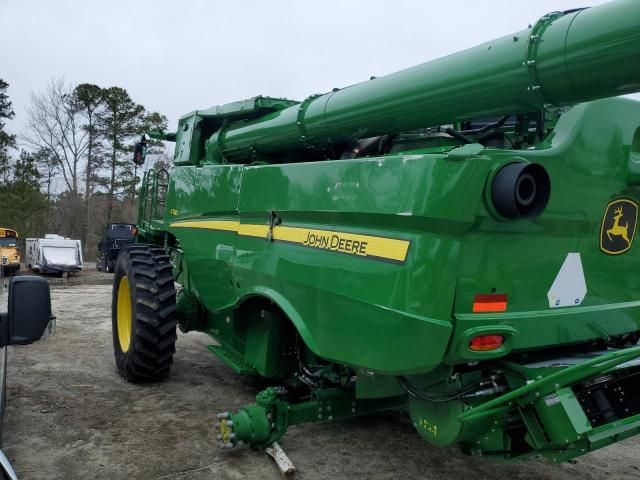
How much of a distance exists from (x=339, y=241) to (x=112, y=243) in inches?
859

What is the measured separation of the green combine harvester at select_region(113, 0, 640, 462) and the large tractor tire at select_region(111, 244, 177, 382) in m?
1.19

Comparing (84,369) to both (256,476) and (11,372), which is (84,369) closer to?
(11,372)

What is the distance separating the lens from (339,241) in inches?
121

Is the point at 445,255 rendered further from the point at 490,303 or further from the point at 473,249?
the point at 490,303

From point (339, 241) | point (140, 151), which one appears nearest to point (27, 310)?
point (339, 241)

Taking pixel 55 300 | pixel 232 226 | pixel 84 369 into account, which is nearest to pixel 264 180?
pixel 232 226

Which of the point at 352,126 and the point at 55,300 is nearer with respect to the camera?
the point at 352,126

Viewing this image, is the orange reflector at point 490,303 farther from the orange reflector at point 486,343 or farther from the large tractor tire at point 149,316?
the large tractor tire at point 149,316

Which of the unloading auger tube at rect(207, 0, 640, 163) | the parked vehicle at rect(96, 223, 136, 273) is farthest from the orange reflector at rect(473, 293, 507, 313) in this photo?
the parked vehicle at rect(96, 223, 136, 273)

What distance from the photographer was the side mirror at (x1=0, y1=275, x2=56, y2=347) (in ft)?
7.14

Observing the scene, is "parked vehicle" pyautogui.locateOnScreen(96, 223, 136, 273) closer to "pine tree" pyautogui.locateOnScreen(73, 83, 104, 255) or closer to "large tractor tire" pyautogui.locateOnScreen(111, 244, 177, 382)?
"pine tree" pyautogui.locateOnScreen(73, 83, 104, 255)

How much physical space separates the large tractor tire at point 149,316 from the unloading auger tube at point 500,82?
1.94 m

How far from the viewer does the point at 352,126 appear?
385 cm

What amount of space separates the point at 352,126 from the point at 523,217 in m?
1.60
